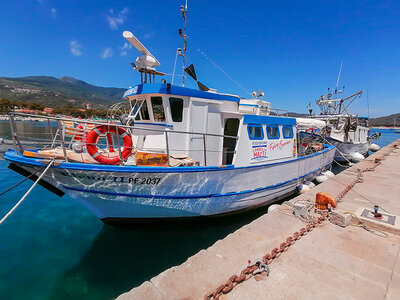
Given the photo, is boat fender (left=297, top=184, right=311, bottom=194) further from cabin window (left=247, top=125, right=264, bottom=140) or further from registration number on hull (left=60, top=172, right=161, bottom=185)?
registration number on hull (left=60, top=172, right=161, bottom=185)

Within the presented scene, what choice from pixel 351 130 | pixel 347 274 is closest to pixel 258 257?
pixel 347 274

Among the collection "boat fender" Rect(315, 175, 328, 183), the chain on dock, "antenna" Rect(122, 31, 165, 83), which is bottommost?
"boat fender" Rect(315, 175, 328, 183)

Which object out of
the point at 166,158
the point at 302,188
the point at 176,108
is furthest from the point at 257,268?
the point at 302,188

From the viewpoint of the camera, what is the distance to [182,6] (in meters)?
6.26

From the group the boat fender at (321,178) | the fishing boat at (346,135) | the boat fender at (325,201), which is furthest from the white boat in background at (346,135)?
the boat fender at (325,201)

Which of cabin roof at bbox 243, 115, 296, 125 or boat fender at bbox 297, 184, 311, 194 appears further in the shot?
boat fender at bbox 297, 184, 311, 194

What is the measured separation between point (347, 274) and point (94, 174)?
445 cm

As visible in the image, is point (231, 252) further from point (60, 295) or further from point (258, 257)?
point (60, 295)

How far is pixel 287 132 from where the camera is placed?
24.0 ft

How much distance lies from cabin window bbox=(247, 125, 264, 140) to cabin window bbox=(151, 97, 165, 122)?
2552 mm

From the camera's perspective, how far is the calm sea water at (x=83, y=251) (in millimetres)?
3725

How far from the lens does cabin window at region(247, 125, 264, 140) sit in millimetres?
5879

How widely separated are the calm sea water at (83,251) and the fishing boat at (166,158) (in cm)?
57

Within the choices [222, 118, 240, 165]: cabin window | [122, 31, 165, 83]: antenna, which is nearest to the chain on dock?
[222, 118, 240, 165]: cabin window
